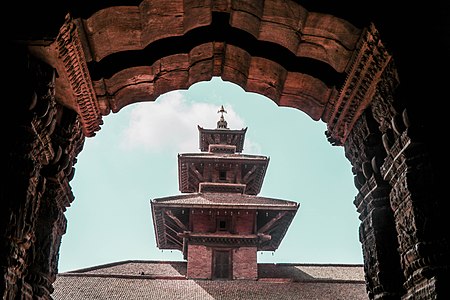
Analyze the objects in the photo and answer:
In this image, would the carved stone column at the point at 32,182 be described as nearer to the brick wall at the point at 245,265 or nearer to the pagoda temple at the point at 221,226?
the brick wall at the point at 245,265

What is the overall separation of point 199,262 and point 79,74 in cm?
2278

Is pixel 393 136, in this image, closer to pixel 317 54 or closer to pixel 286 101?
pixel 317 54

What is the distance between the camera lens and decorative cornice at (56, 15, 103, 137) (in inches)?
182

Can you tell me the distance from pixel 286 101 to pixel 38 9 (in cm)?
323

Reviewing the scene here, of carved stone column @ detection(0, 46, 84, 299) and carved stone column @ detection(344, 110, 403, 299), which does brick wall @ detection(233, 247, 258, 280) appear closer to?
carved stone column @ detection(344, 110, 403, 299)

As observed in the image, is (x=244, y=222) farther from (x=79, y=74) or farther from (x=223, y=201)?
(x=79, y=74)

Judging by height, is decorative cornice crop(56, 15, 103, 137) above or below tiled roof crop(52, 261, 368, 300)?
below

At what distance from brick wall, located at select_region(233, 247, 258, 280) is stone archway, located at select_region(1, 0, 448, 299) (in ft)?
68.7

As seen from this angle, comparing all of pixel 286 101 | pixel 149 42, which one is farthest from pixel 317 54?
pixel 149 42

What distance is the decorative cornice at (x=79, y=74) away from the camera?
4.63m

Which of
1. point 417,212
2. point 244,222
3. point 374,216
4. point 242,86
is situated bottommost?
point 417,212

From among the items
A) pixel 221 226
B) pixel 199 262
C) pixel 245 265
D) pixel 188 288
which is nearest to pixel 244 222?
pixel 221 226

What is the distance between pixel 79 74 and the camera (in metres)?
5.22

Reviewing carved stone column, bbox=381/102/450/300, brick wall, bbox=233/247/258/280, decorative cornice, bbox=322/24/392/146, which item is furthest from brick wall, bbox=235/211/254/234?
carved stone column, bbox=381/102/450/300
